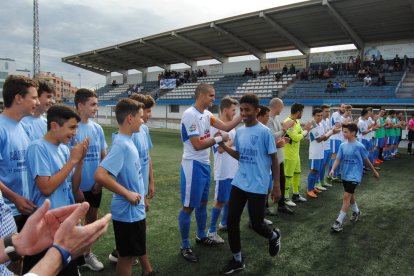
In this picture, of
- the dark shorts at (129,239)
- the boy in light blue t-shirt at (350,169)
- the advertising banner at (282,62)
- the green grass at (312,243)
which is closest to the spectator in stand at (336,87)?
the advertising banner at (282,62)

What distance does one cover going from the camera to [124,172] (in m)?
2.82

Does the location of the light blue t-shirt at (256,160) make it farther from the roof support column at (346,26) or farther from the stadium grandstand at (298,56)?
the roof support column at (346,26)

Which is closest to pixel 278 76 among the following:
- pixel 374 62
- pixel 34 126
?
pixel 374 62

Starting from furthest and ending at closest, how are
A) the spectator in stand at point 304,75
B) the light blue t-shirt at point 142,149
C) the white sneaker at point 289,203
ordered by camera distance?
the spectator in stand at point 304,75 → the white sneaker at point 289,203 → the light blue t-shirt at point 142,149

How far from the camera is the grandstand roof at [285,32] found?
20203 mm

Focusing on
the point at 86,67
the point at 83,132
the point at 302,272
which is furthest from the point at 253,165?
the point at 86,67

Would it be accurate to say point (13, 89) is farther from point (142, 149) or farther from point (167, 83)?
point (167, 83)

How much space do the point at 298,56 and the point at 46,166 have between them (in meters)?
28.3

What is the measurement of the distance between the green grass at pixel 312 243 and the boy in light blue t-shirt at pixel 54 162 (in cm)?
129

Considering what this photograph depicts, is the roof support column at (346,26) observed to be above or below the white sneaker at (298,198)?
above

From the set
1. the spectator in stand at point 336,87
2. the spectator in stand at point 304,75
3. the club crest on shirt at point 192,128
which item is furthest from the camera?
the spectator in stand at point 304,75

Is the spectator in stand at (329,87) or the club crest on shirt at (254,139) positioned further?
the spectator in stand at (329,87)

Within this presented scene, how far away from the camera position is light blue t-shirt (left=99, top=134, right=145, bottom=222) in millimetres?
2705

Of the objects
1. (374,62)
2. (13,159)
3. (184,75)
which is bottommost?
(13,159)
